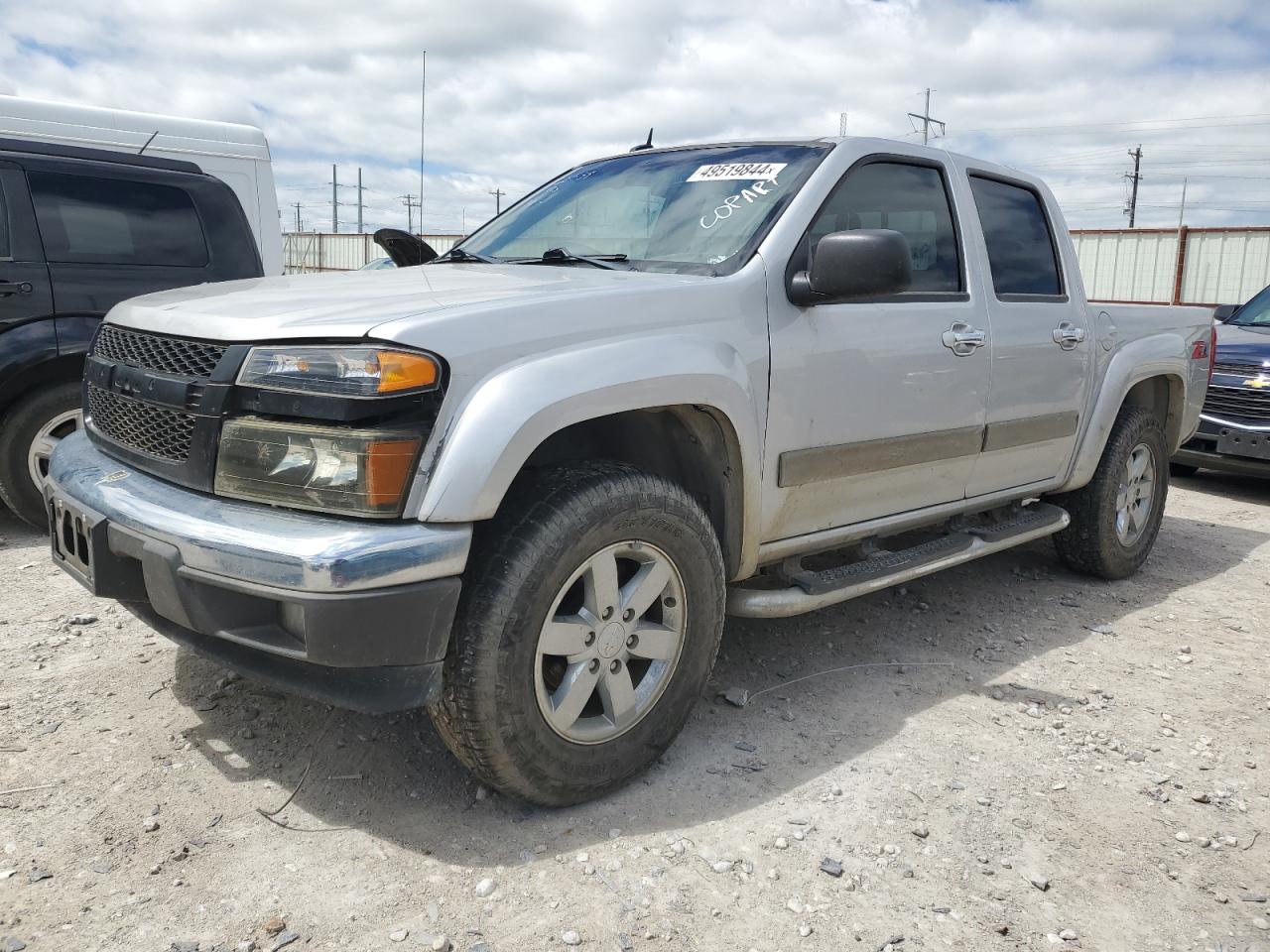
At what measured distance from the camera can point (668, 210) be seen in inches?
132

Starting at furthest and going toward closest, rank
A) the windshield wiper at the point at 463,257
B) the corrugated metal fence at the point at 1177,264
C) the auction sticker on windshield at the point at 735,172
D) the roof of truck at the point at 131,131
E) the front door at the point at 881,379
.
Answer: the corrugated metal fence at the point at 1177,264, the roof of truck at the point at 131,131, the windshield wiper at the point at 463,257, the auction sticker on windshield at the point at 735,172, the front door at the point at 881,379

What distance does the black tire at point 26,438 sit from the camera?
4805 mm

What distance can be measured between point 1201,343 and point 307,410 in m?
4.76

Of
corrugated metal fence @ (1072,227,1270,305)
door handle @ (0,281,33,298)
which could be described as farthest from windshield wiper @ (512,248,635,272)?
corrugated metal fence @ (1072,227,1270,305)

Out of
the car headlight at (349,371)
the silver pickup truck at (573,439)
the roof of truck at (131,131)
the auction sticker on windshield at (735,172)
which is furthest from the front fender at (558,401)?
the roof of truck at (131,131)

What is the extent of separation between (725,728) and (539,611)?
103 centimetres

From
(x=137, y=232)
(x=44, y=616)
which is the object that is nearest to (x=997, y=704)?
(x=44, y=616)

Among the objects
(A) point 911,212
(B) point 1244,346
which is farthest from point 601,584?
(B) point 1244,346

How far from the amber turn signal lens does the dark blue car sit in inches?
250

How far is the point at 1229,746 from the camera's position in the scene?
319cm

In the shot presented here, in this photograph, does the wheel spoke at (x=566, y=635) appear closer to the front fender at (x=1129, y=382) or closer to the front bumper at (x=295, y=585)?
the front bumper at (x=295, y=585)

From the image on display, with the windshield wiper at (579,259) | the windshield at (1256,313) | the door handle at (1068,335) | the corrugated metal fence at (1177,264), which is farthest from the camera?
the corrugated metal fence at (1177,264)

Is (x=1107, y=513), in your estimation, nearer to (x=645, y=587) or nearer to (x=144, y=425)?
(x=645, y=587)

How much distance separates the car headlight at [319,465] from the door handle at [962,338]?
2.09 metres
